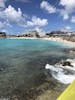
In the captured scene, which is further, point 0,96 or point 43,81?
point 43,81

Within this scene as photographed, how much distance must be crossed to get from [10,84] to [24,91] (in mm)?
3195

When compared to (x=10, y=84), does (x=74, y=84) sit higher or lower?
higher

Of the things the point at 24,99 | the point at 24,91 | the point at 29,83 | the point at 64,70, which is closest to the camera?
the point at 24,99

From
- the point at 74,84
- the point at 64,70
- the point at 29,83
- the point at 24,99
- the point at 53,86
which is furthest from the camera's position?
the point at 64,70

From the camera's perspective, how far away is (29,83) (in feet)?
78.4

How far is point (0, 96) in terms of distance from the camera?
19.5 meters

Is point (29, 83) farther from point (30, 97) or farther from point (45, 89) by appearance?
point (30, 97)

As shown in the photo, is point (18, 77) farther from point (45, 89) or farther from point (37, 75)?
point (45, 89)

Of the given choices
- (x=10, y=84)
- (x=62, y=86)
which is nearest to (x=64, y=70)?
(x=62, y=86)

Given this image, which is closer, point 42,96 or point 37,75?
point 42,96

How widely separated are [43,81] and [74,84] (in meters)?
15.5

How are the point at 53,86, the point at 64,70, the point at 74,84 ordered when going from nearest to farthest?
the point at 74,84 → the point at 53,86 → the point at 64,70

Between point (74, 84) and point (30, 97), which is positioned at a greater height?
point (74, 84)

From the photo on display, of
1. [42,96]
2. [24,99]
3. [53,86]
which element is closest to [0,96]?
[24,99]
